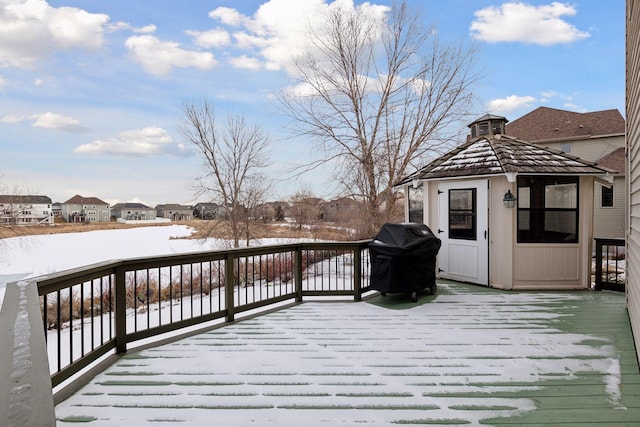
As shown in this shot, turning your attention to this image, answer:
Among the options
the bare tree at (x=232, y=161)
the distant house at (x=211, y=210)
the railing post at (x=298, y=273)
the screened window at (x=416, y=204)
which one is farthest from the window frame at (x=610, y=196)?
the distant house at (x=211, y=210)

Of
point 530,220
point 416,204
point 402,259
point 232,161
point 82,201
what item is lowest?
point 402,259

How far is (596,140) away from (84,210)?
1187 inches

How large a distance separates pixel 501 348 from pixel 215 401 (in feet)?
8.79

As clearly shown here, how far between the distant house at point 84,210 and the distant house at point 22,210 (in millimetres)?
5849

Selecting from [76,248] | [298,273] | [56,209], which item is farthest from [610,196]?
[56,209]

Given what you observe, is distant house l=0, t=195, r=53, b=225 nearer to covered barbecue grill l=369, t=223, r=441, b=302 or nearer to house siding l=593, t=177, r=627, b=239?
covered barbecue grill l=369, t=223, r=441, b=302

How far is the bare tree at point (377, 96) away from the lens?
41.8 ft

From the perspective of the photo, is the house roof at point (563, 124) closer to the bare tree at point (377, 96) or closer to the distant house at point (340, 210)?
the bare tree at point (377, 96)

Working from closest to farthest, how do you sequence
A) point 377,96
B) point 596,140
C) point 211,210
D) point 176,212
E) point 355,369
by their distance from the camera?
point 355,369 < point 377,96 < point 596,140 < point 211,210 < point 176,212

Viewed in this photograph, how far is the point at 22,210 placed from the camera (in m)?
14.7

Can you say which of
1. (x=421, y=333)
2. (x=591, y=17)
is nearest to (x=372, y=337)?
(x=421, y=333)

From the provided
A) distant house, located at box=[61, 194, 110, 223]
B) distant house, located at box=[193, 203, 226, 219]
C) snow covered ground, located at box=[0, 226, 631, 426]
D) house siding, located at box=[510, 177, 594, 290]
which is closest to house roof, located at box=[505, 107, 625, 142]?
house siding, located at box=[510, 177, 594, 290]

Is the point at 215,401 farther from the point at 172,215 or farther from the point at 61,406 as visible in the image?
the point at 172,215

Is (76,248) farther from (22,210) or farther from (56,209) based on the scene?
(56,209)
